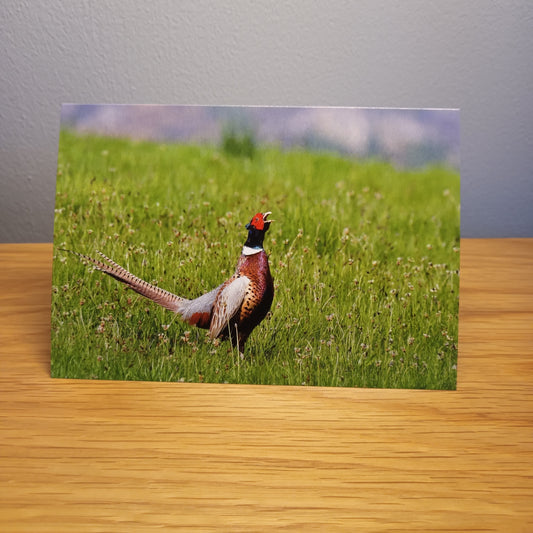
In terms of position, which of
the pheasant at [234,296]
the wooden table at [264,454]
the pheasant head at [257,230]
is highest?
the pheasant head at [257,230]

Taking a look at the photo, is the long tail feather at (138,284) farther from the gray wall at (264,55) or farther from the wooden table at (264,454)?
the gray wall at (264,55)

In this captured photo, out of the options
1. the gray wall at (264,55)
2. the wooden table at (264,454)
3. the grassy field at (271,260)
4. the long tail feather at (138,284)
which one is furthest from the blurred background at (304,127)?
the gray wall at (264,55)

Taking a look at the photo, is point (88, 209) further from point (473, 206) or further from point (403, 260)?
point (473, 206)

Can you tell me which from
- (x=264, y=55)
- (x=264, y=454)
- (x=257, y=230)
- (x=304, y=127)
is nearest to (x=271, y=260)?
(x=257, y=230)

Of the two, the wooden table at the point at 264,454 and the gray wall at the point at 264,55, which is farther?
the gray wall at the point at 264,55

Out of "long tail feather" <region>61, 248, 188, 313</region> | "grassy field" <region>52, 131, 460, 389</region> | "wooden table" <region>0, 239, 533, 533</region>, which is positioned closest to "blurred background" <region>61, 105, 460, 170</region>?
"grassy field" <region>52, 131, 460, 389</region>

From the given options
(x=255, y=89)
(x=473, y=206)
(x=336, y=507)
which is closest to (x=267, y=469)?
(x=336, y=507)

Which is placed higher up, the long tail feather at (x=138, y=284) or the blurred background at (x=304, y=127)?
the blurred background at (x=304, y=127)
